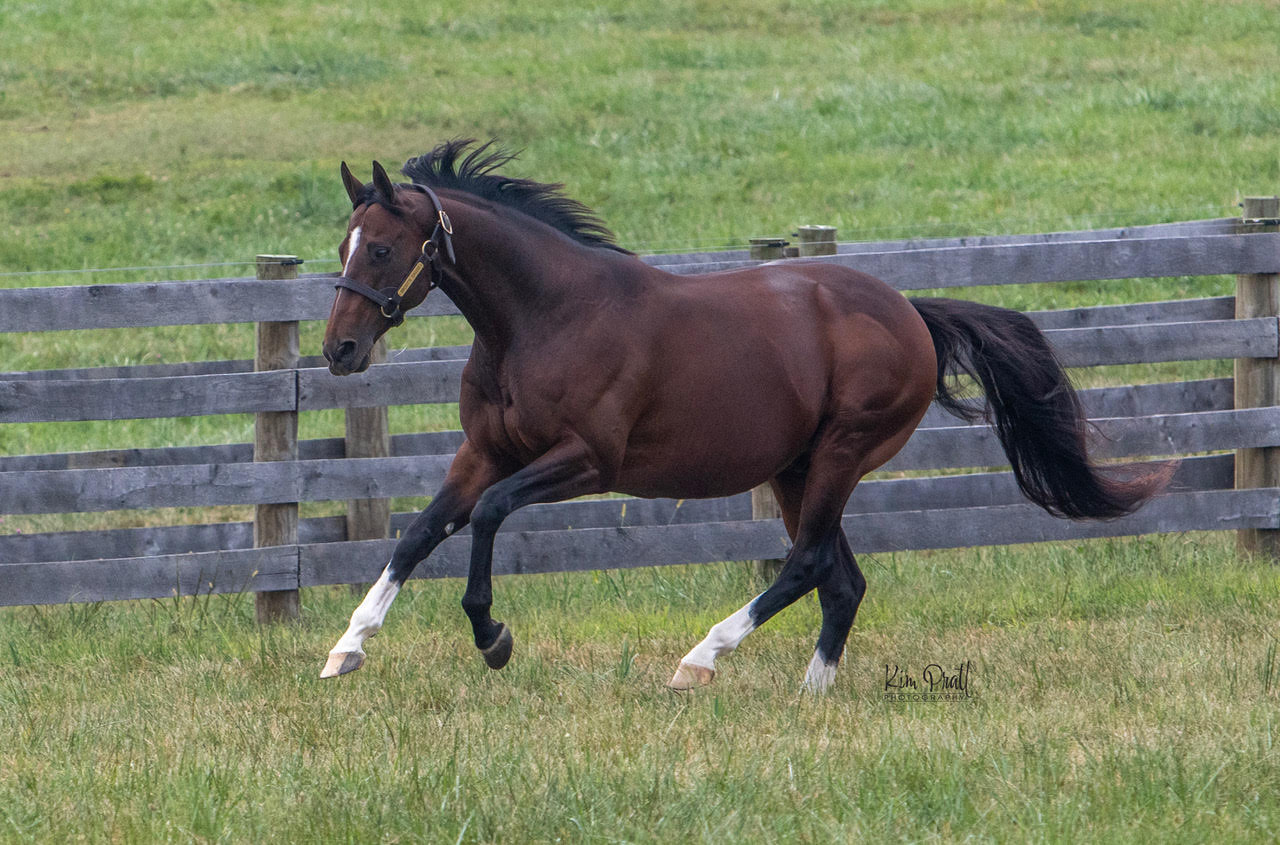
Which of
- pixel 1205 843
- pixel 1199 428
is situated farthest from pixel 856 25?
pixel 1205 843

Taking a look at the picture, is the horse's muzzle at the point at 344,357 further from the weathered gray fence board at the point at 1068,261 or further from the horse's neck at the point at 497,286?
the weathered gray fence board at the point at 1068,261

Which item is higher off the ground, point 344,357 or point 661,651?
point 344,357

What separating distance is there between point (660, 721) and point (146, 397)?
10.1ft

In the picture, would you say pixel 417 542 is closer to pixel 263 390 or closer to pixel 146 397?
pixel 263 390

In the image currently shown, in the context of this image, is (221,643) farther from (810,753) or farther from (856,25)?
(856,25)

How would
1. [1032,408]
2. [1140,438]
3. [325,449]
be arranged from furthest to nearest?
[325,449]
[1140,438]
[1032,408]

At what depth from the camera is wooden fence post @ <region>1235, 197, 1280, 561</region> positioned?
7617 mm

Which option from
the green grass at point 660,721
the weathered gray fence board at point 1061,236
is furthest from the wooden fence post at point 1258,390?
the weathered gray fence board at point 1061,236

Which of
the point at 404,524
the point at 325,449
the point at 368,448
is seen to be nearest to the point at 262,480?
the point at 368,448

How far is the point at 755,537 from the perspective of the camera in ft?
23.0

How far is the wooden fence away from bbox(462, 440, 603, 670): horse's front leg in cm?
159

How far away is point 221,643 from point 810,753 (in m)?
2.84

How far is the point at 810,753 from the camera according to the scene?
4.28 meters

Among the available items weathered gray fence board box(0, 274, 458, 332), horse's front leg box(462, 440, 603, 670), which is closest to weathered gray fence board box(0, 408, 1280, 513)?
weathered gray fence board box(0, 274, 458, 332)
